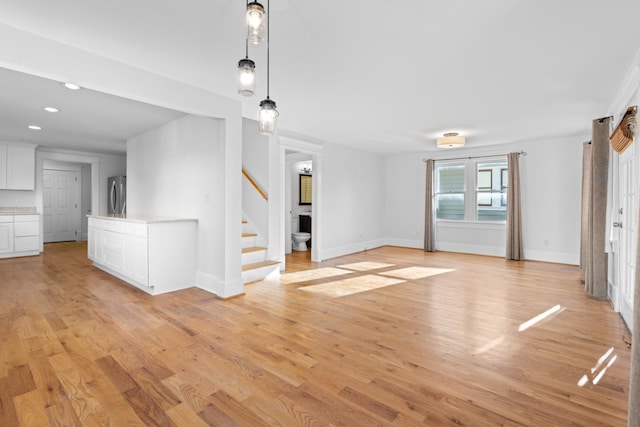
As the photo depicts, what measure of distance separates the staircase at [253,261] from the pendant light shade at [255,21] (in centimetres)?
347

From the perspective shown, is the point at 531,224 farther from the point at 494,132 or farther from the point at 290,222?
the point at 290,222

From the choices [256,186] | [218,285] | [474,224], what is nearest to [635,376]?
[218,285]

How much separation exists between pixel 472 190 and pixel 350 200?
288cm

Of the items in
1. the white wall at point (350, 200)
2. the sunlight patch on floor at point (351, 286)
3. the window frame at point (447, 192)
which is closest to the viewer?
the sunlight patch on floor at point (351, 286)

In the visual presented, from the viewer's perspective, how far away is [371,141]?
6.52 metres

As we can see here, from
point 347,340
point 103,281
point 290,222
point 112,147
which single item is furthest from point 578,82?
point 112,147

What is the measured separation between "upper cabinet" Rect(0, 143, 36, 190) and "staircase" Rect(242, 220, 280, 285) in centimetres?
525

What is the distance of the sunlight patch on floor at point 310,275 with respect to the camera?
15.6 feet

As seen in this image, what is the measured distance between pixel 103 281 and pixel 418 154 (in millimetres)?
7093

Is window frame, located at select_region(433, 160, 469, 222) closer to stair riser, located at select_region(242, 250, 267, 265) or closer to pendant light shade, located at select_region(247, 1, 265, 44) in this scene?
stair riser, located at select_region(242, 250, 267, 265)

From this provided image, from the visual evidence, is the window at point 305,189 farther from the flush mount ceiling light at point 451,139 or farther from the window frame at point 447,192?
the flush mount ceiling light at point 451,139

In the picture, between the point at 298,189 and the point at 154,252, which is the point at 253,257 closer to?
the point at 154,252

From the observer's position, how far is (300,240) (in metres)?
7.60

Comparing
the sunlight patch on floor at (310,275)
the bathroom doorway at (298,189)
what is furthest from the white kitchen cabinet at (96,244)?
the bathroom doorway at (298,189)
